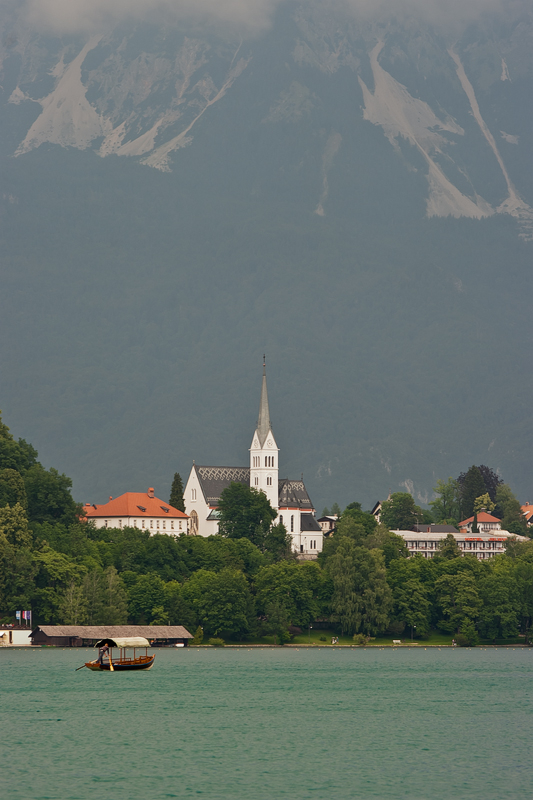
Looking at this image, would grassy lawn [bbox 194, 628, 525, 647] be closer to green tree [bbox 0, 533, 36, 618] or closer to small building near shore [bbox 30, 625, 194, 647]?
small building near shore [bbox 30, 625, 194, 647]

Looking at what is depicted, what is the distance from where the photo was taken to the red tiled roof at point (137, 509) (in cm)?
17575

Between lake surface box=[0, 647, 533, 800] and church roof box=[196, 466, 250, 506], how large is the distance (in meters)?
80.7

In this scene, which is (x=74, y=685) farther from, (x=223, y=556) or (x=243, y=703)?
(x=223, y=556)

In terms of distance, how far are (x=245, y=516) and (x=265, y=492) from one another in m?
22.5

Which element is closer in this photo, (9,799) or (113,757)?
(9,799)

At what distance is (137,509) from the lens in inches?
6934

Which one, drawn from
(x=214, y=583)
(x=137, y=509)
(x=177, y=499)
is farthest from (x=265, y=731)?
(x=177, y=499)

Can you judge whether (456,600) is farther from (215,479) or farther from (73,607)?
(215,479)

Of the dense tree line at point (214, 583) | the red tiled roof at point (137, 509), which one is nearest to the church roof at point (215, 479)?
the red tiled roof at point (137, 509)

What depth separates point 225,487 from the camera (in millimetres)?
190875

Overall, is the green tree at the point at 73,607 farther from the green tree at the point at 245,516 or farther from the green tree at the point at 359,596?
the green tree at the point at 245,516

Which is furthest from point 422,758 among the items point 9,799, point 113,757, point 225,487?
point 225,487

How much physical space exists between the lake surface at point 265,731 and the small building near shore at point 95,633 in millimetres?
8735

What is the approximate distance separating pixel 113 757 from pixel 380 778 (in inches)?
472
